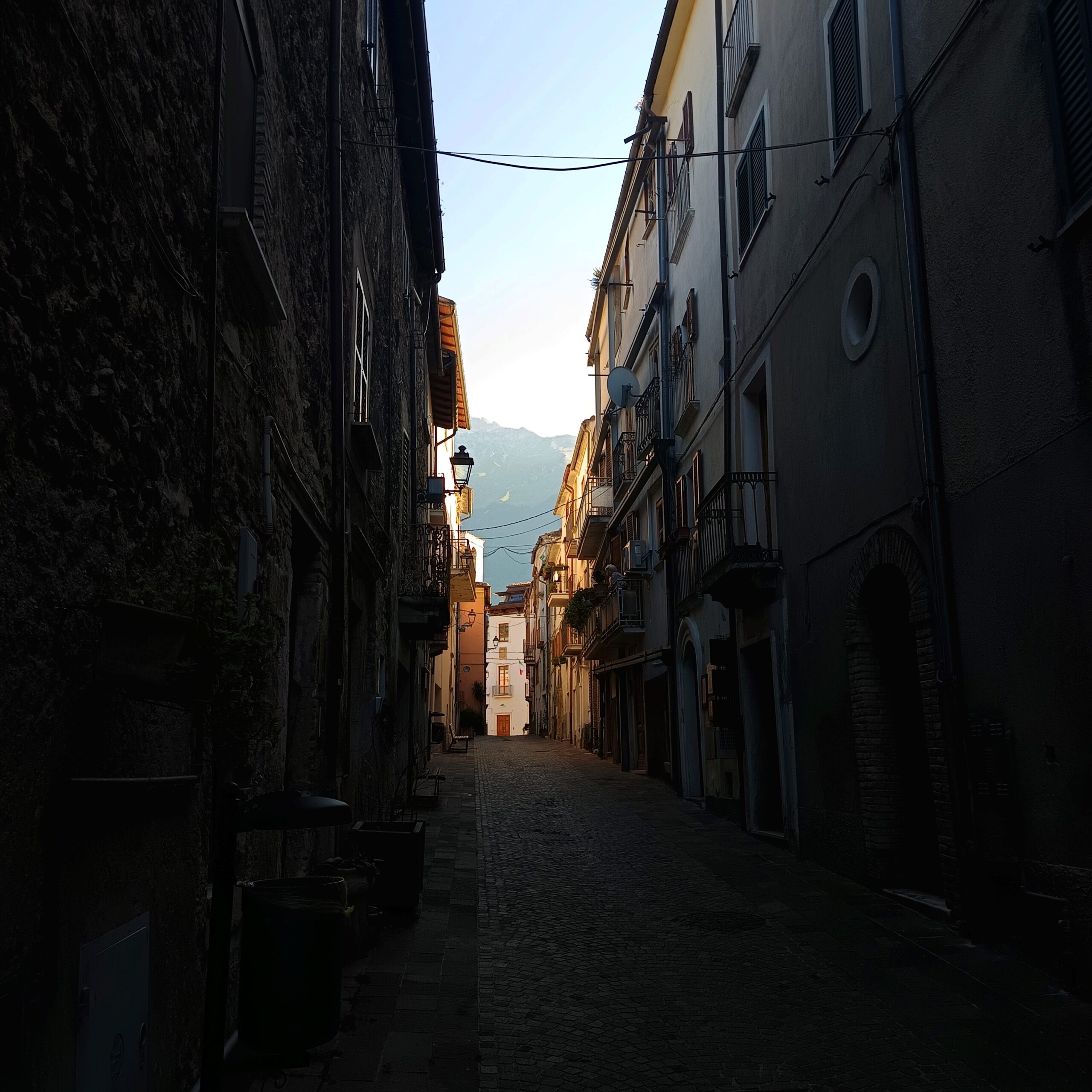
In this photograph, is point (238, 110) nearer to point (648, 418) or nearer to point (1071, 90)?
point (1071, 90)

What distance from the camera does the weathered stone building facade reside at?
2486mm

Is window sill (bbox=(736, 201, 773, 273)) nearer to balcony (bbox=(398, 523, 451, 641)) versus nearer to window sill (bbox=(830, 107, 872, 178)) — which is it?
window sill (bbox=(830, 107, 872, 178))

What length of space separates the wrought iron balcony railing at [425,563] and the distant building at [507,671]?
58937mm

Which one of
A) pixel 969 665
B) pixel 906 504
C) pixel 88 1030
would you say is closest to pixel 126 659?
pixel 88 1030

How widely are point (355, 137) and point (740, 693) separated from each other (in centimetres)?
812

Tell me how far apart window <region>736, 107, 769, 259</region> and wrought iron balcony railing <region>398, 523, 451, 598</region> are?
7041mm

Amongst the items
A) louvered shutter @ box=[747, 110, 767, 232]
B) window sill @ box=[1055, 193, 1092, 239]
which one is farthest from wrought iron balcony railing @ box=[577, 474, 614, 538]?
window sill @ box=[1055, 193, 1092, 239]

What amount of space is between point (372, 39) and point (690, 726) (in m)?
11.7

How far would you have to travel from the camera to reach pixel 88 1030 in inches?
110

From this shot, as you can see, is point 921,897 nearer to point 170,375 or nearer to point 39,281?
point 170,375

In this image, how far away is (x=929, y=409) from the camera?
286 inches

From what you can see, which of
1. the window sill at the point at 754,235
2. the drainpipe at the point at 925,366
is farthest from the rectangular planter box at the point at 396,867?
the window sill at the point at 754,235

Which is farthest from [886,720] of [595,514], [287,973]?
[595,514]

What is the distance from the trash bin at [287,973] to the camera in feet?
11.3
